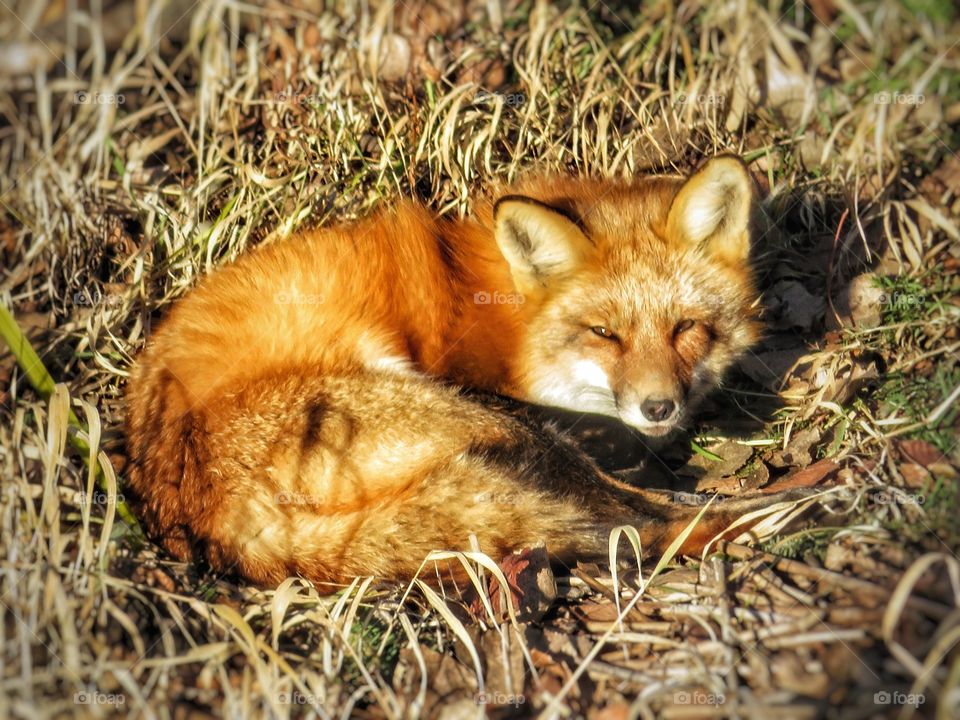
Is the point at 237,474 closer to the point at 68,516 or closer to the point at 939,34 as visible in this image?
the point at 68,516

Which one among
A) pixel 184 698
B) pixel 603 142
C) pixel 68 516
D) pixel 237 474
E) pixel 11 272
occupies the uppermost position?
pixel 603 142

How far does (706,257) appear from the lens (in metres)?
3.45

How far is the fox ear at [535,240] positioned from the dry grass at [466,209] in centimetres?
91

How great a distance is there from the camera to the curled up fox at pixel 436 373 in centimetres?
290

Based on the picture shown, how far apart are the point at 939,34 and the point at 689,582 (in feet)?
10.7

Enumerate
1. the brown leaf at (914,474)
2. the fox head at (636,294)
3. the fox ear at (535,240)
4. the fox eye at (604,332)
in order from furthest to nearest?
the fox eye at (604,332)
the fox head at (636,294)
the fox ear at (535,240)
the brown leaf at (914,474)

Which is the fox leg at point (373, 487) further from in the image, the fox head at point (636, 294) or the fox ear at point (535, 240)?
the fox ear at point (535, 240)

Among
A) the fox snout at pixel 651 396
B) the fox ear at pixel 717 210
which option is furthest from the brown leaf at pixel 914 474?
the fox ear at pixel 717 210

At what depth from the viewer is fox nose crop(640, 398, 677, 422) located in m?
3.14

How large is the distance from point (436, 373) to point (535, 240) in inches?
27.6

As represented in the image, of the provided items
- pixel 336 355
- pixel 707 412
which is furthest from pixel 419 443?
pixel 707 412

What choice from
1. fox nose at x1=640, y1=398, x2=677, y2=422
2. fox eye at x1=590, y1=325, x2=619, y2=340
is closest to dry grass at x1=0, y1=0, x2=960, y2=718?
fox nose at x1=640, y1=398, x2=677, y2=422

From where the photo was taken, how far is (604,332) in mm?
3391

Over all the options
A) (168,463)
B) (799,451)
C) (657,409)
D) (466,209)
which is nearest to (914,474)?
(799,451)
